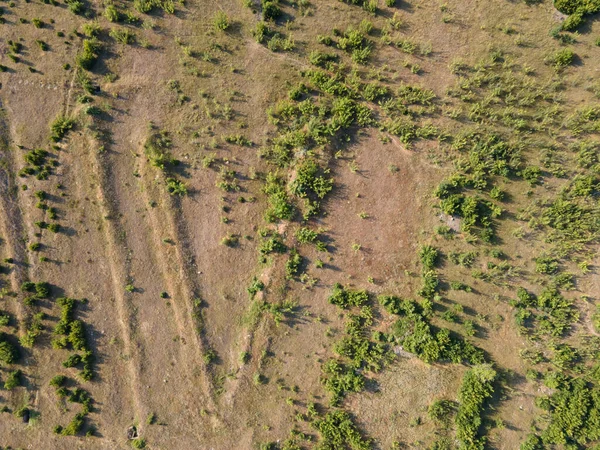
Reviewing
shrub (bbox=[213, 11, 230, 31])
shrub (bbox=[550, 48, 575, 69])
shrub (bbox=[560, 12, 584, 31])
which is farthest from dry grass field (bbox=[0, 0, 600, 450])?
shrub (bbox=[560, 12, 584, 31])

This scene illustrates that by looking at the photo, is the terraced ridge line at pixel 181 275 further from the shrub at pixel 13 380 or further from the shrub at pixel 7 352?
the shrub at pixel 13 380

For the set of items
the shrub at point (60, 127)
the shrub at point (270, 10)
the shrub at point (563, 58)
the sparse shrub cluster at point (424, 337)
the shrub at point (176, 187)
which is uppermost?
the shrub at point (563, 58)

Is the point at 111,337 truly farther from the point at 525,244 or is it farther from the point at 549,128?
the point at 549,128

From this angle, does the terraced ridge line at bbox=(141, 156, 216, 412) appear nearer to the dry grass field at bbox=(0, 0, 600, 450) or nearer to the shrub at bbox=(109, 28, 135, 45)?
the dry grass field at bbox=(0, 0, 600, 450)

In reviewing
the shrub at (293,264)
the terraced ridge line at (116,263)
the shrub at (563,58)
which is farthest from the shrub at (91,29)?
the shrub at (563,58)

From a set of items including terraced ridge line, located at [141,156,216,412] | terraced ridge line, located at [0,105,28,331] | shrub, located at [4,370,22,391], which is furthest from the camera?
terraced ridge line, located at [141,156,216,412]

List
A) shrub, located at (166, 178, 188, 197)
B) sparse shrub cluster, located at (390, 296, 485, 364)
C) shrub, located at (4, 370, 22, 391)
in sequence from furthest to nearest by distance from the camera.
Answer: shrub, located at (166, 178, 188, 197) < shrub, located at (4, 370, 22, 391) < sparse shrub cluster, located at (390, 296, 485, 364)

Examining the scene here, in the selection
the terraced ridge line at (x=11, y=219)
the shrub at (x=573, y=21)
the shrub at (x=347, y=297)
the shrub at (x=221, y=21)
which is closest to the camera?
the shrub at (x=573, y=21)

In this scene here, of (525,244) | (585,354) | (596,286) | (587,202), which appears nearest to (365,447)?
(585,354)
